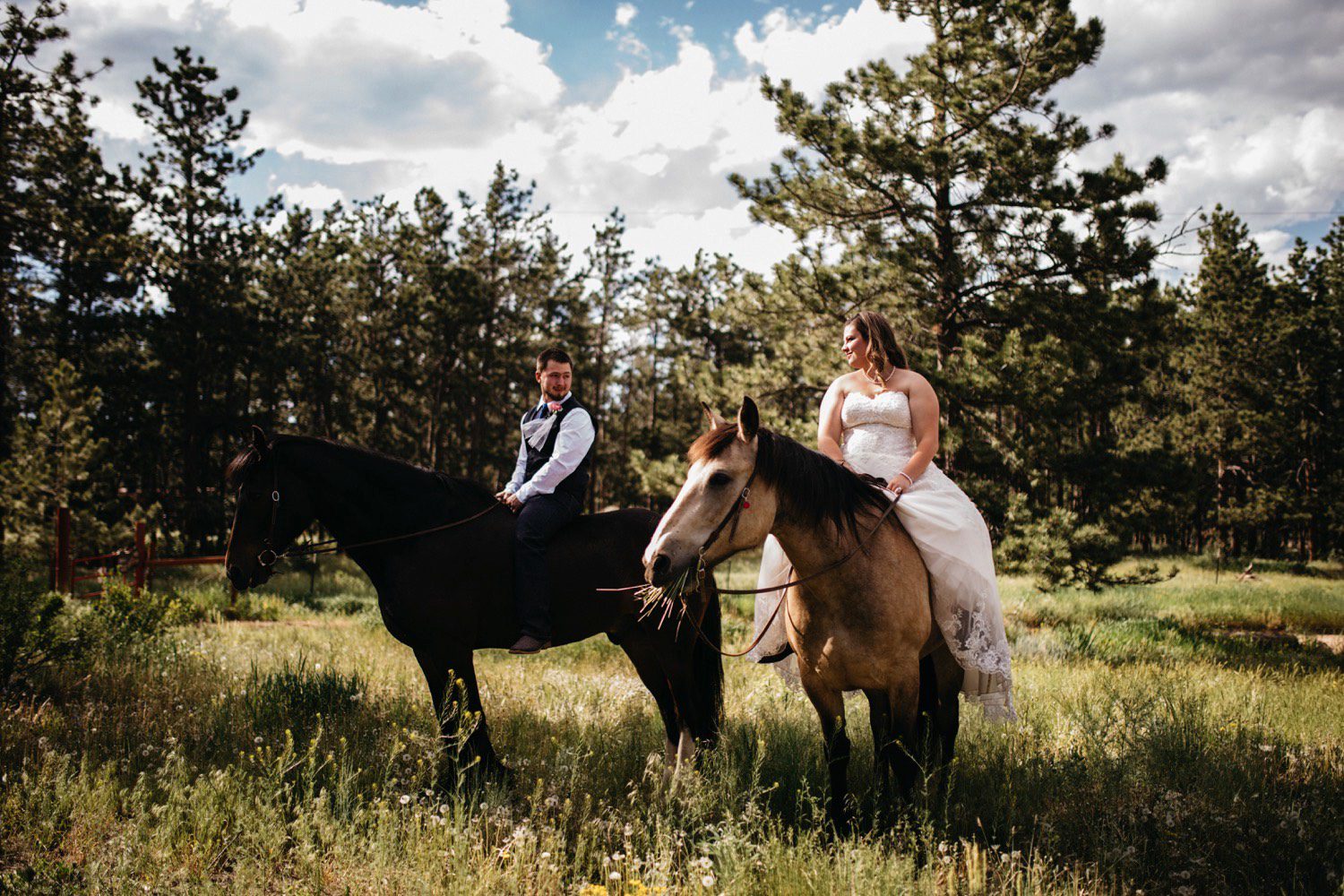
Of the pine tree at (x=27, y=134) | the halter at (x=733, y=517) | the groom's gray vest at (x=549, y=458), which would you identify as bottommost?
Answer: the halter at (x=733, y=517)

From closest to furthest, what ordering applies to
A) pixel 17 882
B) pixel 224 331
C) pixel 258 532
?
1. pixel 17 882
2. pixel 258 532
3. pixel 224 331

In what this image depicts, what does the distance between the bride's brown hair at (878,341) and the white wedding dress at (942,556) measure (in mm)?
207

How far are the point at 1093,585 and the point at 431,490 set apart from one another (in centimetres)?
1118

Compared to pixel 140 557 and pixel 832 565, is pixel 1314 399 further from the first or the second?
pixel 140 557

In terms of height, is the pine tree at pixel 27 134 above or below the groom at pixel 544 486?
above

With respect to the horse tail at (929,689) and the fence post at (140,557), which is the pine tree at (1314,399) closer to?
the horse tail at (929,689)

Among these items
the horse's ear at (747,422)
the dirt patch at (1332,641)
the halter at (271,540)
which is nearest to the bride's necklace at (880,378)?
the horse's ear at (747,422)

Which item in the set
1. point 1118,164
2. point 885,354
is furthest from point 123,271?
point 1118,164

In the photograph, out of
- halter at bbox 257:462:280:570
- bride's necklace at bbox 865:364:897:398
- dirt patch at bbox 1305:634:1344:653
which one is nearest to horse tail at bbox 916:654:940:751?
bride's necklace at bbox 865:364:897:398

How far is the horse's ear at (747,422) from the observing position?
10.9 feet

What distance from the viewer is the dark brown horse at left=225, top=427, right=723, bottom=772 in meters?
4.68

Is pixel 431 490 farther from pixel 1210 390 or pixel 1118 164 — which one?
pixel 1210 390

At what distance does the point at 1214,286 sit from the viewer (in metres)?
31.9

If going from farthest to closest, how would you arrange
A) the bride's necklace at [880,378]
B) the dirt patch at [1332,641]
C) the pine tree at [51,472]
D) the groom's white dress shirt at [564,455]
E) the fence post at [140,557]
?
the pine tree at [51,472] < the fence post at [140,557] < the dirt patch at [1332,641] < the groom's white dress shirt at [564,455] < the bride's necklace at [880,378]
